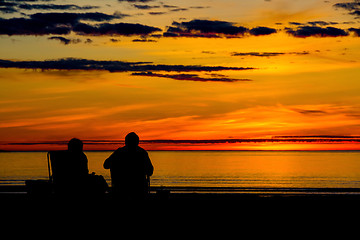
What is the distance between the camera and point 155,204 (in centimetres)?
1025

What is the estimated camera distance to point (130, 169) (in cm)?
911

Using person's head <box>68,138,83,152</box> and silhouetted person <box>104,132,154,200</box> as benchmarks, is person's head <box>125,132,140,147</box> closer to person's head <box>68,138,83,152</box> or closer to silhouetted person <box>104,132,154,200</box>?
silhouetted person <box>104,132,154,200</box>

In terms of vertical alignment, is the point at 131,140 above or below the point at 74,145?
below

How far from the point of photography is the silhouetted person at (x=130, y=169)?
29.6ft

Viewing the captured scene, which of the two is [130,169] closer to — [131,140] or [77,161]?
[131,140]

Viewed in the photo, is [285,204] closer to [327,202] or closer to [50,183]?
[327,202]

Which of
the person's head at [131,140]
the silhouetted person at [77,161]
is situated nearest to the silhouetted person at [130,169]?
the person's head at [131,140]

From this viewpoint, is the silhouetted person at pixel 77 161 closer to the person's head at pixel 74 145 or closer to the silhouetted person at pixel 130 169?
the person's head at pixel 74 145

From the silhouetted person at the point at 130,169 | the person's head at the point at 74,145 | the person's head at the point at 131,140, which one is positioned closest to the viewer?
the person's head at the point at 131,140

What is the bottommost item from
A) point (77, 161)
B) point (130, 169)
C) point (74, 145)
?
point (130, 169)

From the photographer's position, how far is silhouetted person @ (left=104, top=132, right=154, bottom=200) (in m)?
9.02

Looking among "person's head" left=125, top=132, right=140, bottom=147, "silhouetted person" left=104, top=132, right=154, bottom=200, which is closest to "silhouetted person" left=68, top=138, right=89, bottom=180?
"silhouetted person" left=104, top=132, right=154, bottom=200

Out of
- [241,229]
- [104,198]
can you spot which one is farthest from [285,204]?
[104,198]

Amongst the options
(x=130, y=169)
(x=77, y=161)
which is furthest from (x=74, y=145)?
(x=130, y=169)
